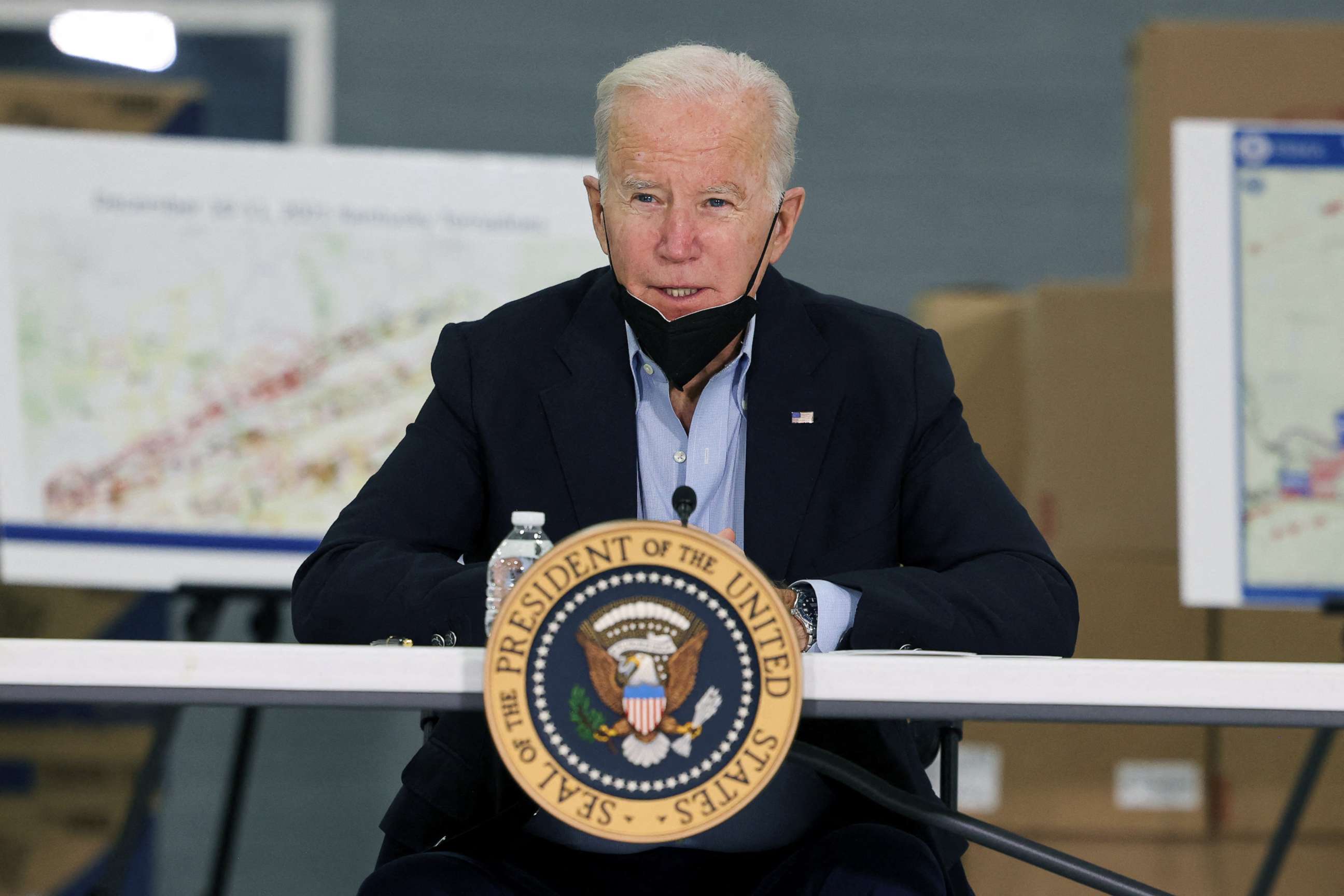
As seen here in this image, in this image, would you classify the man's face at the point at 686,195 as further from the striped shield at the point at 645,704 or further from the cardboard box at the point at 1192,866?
the cardboard box at the point at 1192,866

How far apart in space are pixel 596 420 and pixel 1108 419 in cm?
146

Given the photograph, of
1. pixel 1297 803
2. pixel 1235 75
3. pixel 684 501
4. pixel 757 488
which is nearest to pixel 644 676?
pixel 684 501

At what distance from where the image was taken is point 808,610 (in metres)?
1.11

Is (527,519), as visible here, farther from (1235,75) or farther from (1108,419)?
(1235,75)

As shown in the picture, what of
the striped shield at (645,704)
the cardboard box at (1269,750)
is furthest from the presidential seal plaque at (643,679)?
the cardboard box at (1269,750)

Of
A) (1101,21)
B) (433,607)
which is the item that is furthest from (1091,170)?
(433,607)

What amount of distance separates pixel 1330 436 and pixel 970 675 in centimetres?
168

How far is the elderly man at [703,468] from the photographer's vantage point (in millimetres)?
1156

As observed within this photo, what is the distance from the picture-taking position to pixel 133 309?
247 cm

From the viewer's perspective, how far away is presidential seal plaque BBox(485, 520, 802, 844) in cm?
80

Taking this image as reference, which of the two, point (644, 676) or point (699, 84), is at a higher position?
point (699, 84)

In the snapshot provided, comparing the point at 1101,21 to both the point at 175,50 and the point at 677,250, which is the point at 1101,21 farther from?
the point at 677,250

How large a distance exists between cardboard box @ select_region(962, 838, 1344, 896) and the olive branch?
6.19ft

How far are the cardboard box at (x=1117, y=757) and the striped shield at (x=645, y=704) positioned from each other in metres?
1.84
